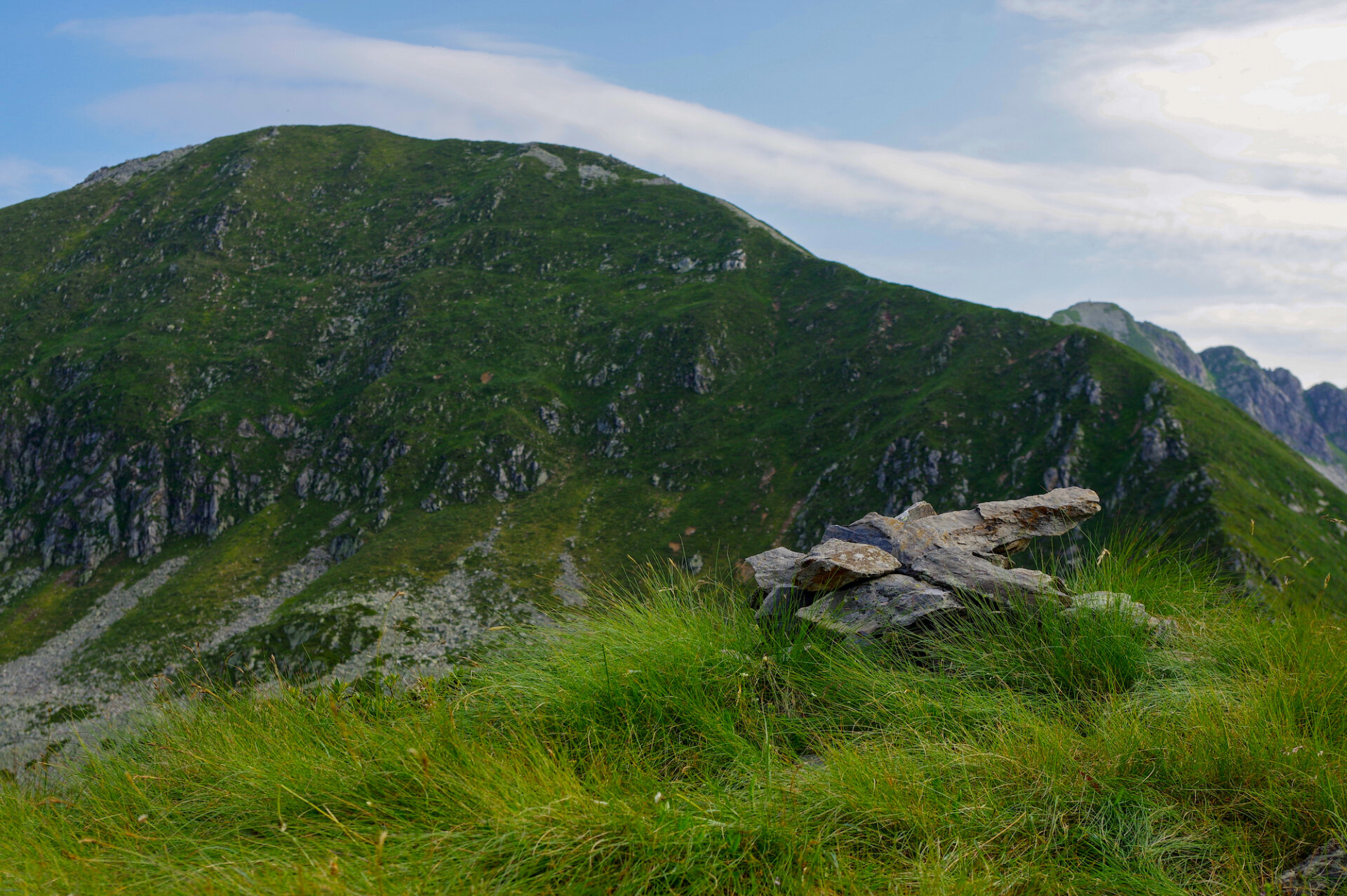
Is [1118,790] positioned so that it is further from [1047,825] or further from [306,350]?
[306,350]

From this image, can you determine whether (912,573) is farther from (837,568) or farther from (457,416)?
(457,416)

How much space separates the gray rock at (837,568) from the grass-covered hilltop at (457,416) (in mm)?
48594

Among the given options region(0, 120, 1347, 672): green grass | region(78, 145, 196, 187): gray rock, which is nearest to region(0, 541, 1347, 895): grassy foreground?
region(0, 120, 1347, 672): green grass

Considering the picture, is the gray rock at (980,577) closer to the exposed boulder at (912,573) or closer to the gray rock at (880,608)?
the exposed boulder at (912,573)

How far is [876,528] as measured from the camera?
11.2m

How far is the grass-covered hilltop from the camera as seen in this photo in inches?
3073

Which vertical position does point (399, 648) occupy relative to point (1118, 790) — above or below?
below

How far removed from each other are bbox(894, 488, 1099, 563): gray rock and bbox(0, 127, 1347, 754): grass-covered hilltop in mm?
46921

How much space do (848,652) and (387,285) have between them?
157 m

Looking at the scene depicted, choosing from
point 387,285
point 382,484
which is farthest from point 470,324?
point 382,484

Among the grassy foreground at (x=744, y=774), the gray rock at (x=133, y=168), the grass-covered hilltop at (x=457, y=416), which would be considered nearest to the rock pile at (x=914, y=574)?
the grassy foreground at (x=744, y=774)

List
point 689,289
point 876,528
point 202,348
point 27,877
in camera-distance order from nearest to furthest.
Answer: point 27,877, point 876,528, point 202,348, point 689,289

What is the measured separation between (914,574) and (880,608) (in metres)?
1.51

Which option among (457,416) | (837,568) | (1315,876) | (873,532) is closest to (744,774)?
(1315,876)
